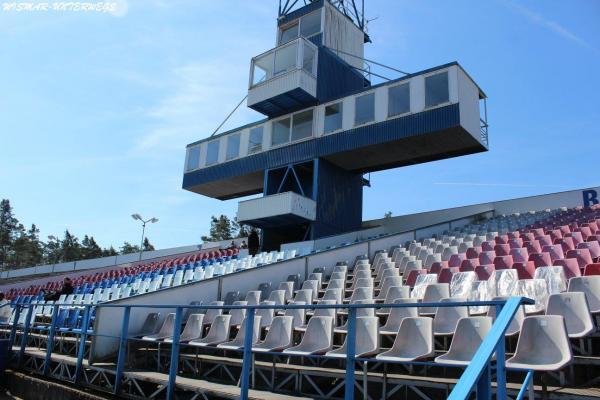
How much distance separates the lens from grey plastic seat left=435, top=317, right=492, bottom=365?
4195mm

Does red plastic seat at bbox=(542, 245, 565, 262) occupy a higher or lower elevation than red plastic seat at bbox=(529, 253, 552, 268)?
higher

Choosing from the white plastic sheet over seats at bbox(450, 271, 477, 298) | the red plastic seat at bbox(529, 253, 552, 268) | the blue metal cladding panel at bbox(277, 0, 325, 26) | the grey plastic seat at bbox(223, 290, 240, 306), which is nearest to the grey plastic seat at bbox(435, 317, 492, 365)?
the white plastic sheet over seats at bbox(450, 271, 477, 298)

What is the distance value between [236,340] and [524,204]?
15.4 meters

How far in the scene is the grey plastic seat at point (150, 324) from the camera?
7.68m

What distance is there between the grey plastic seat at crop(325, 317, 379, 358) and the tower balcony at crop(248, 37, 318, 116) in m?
15.2

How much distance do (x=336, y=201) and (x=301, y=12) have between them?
8866 millimetres

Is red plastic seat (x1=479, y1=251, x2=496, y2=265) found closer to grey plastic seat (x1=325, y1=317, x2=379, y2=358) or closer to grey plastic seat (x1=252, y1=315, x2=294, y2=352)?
grey plastic seat (x1=325, y1=317, x2=379, y2=358)

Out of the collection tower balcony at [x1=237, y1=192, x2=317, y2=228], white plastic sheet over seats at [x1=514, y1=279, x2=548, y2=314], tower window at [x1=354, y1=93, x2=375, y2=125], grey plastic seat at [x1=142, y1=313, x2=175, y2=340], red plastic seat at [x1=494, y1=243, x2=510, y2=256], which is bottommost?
grey plastic seat at [x1=142, y1=313, x2=175, y2=340]

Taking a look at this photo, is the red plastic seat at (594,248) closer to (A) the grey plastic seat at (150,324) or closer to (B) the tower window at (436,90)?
(A) the grey plastic seat at (150,324)

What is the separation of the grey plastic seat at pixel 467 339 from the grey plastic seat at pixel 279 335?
188 cm

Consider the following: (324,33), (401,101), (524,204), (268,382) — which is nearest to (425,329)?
(268,382)

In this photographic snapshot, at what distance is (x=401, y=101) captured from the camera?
17.6 m

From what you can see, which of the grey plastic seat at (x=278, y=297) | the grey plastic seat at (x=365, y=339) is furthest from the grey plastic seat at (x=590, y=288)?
the grey plastic seat at (x=278, y=297)

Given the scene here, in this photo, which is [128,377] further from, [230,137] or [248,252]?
[230,137]
